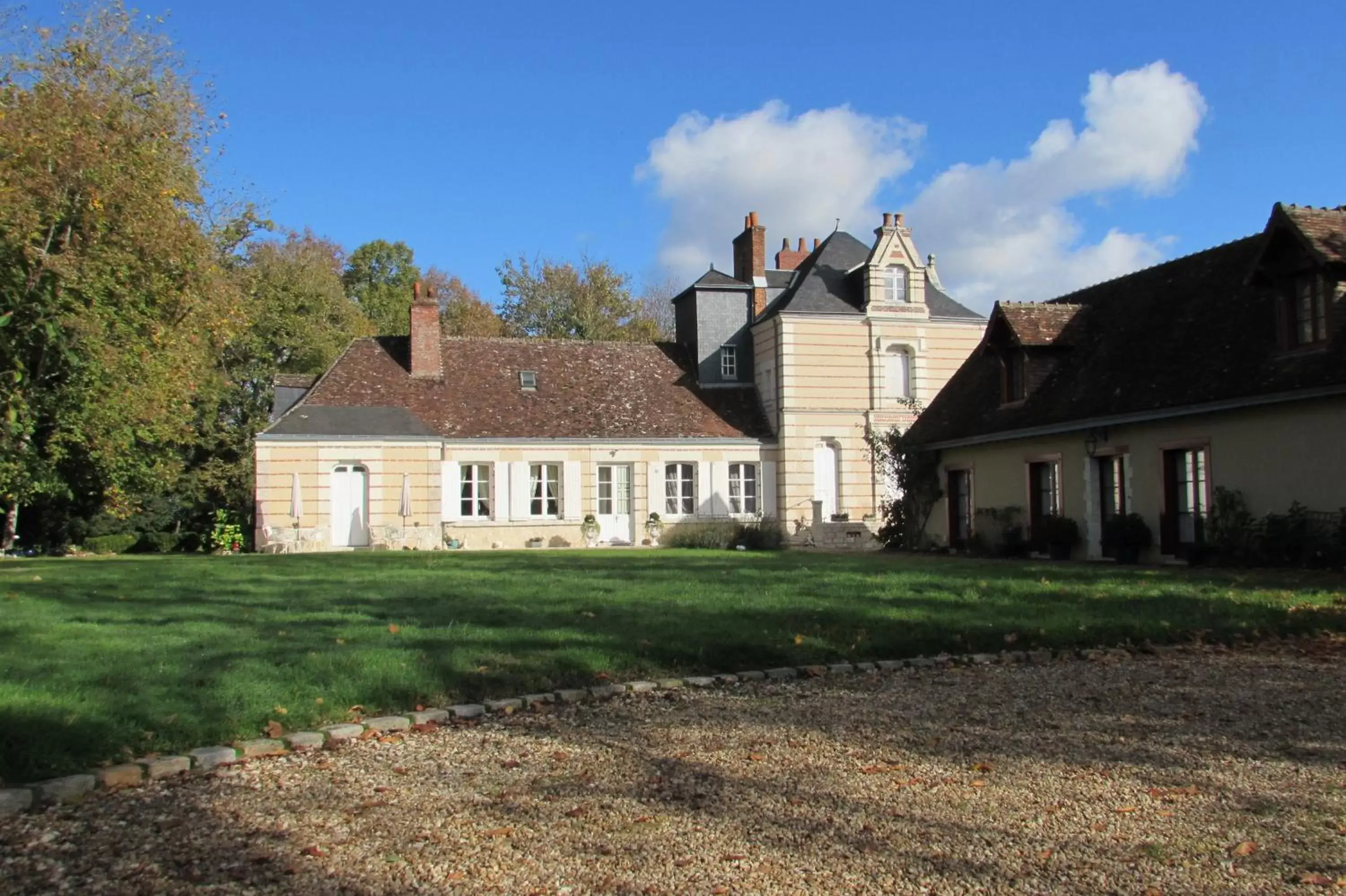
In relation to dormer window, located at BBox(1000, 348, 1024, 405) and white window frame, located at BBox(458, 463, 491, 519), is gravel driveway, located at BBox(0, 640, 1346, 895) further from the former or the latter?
white window frame, located at BBox(458, 463, 491, 519)

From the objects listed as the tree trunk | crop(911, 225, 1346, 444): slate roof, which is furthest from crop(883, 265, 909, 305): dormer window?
the tree trunk

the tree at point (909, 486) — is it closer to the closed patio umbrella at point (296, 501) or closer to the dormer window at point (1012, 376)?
the dormer window at point (1012, 376)

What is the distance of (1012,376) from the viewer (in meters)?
23.4

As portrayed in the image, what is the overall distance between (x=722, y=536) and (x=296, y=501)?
36.9 feet

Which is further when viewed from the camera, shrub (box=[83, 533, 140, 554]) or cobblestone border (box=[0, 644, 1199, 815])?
shrub (box=[83, 533, 140, 554])

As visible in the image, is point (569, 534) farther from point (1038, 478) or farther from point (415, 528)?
point (1038, 478)

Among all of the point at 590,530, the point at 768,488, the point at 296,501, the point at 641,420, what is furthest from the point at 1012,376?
the point at 296,501

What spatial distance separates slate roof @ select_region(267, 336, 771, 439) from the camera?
31078 millimetres

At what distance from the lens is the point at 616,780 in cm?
569

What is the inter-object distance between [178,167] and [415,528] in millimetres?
10597

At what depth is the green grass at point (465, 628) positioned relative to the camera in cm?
687

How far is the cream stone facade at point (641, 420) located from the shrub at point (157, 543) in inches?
268

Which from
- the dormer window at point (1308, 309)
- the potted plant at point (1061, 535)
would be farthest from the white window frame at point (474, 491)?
the dormer window at point (1308, 309)

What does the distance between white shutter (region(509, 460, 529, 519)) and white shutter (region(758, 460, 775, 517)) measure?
702cm
